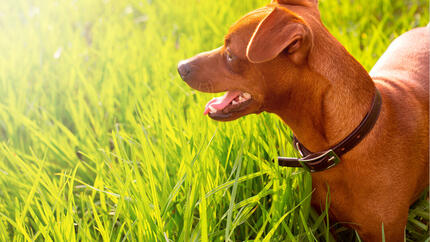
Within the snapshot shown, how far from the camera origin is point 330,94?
62.3 inches

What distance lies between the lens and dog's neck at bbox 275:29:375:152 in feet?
5.15

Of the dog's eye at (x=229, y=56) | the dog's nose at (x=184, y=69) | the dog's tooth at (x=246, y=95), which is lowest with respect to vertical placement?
the dog's tooth at (x=246, y=95)

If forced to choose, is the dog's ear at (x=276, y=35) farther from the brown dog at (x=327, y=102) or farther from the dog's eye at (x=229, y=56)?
the dog's eye at (x=229, y=56)

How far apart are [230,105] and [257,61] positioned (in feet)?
0.99

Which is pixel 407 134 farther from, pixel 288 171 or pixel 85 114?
pixel 85 114

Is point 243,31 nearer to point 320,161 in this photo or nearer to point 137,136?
point 320,161

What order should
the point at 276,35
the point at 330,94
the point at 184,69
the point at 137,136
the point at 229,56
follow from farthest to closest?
the point at 137,136, the point at 184,69, the point at 229,56, the point at 330,94, the point at 276,35

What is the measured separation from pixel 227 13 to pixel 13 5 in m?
2.06

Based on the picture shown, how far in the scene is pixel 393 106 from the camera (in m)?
1.76

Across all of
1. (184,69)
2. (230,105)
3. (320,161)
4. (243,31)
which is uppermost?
(243,31)

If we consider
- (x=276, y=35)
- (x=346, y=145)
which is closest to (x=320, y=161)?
(x=346, y=145)

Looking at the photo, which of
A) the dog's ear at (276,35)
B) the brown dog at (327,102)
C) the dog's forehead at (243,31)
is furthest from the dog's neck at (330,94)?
the dog's forehead at (243,31)

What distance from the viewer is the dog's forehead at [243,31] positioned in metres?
1.66

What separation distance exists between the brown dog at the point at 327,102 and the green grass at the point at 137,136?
173mm
